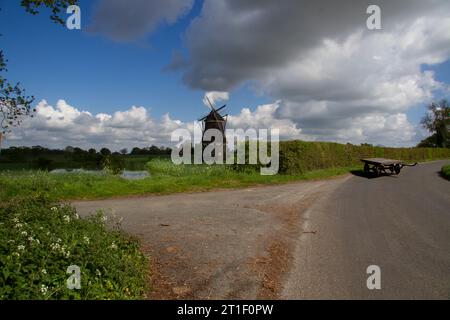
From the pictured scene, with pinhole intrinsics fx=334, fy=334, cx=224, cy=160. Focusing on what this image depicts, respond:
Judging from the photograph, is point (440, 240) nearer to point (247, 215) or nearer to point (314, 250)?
point (314, 250)

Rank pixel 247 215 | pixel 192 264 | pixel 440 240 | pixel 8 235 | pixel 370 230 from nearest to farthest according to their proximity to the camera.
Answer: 1. pixel 8 235
2. pixel 192 264
3. pixel 440 240
4. pixel 370 230
5. pixel 247 215

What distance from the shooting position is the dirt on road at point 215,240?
17.4 ft

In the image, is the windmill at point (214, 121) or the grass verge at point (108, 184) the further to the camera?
the windmill at point (214, 121)

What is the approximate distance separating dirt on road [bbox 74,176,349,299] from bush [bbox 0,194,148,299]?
54 cm

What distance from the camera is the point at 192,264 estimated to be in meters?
6.12

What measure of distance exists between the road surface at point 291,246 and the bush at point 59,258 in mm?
579

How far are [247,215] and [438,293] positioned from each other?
6117mm

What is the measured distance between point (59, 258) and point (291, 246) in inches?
194

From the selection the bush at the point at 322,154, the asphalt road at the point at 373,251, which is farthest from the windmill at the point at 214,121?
the asphalt road at the point at 373,251

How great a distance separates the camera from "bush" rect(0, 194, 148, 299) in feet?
13.0

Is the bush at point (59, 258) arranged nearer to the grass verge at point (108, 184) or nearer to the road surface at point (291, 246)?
the road surface at point (291, 246)

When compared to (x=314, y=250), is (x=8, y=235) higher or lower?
higher
